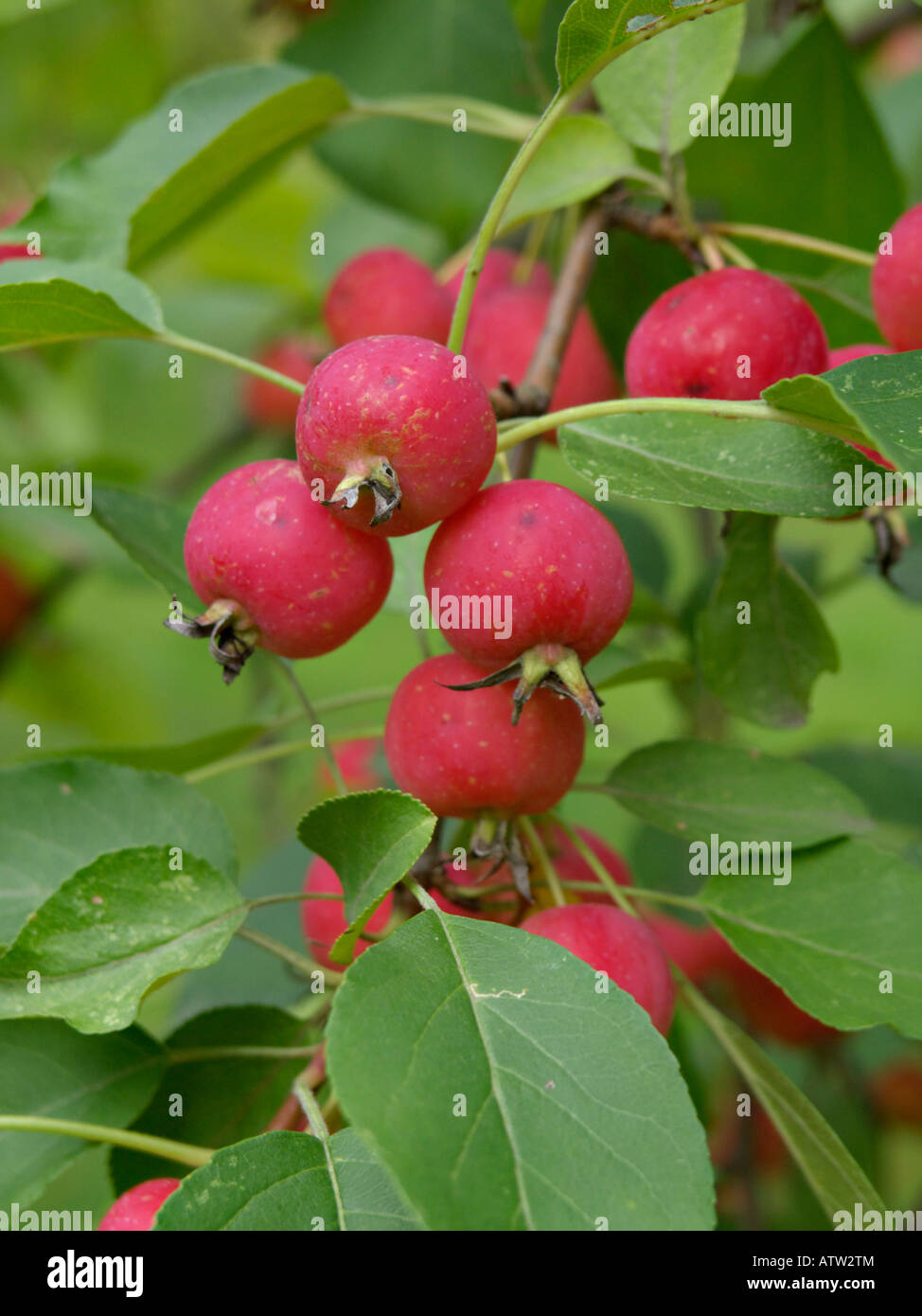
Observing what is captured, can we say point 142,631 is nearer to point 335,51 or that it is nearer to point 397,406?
point 335,51

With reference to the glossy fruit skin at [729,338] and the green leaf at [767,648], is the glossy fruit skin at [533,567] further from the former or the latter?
the green leaf at [767,648]

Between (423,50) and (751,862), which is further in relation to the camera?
(423,50)

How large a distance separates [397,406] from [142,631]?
6.89 ft

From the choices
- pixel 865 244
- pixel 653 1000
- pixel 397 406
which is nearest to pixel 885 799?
pixel 865 244

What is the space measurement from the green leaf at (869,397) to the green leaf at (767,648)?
0.30m

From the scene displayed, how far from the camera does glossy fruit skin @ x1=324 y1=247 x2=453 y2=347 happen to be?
1307mm

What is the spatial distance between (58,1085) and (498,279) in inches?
37.8

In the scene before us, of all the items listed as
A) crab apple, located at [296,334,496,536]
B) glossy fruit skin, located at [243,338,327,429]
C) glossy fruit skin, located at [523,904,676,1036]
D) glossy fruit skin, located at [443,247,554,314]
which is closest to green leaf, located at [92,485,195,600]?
crab apple, located at [296,334,496,536]

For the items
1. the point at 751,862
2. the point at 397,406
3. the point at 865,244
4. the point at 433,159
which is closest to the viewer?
the point at 397,406

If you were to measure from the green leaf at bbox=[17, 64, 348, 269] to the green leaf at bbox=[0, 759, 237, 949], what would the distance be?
444 mm

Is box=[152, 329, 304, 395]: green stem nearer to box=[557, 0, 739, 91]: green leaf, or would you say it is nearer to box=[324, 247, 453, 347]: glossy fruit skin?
box=[557, 0, 739, 91]: green leaf

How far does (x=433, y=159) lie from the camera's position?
1392mm

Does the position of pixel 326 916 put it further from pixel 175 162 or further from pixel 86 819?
pixel 175 162
